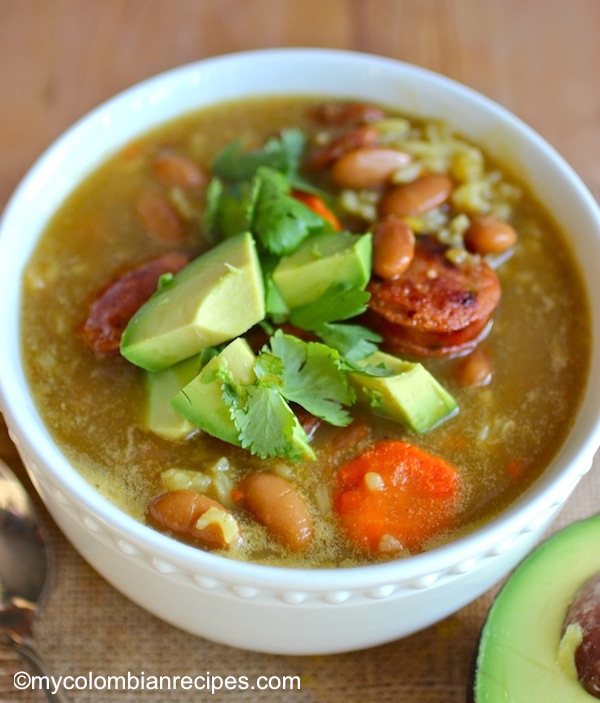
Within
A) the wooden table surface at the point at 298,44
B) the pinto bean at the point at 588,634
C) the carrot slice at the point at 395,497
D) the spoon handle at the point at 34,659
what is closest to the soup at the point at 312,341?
the carrot slice at the point at 395,497

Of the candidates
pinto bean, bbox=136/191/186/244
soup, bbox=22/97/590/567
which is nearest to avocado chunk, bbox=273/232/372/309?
soup, bbox=22/97/590/567

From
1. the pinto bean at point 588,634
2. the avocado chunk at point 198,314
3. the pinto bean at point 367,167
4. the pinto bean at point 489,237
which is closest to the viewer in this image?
the pinto bean at point 588,634

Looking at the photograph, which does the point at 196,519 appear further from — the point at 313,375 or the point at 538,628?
the point at 538,628

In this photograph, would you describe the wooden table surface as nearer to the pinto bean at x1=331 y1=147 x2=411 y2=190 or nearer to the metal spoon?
the pinto bean at x1=331 y1=147 x2=411 y2=190

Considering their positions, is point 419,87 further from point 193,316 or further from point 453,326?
point 193,316

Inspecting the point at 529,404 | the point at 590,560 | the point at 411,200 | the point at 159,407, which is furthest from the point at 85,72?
the point at 590,560

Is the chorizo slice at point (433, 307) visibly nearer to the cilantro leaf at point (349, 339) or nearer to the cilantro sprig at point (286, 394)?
the cilantro leaf at point (349, 339)

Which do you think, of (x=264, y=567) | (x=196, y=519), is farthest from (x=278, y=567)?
(x=196, y=519)
